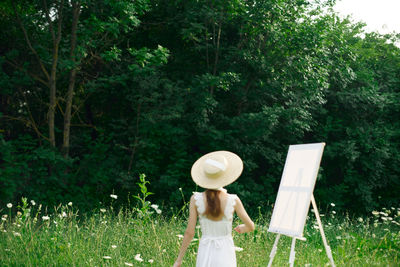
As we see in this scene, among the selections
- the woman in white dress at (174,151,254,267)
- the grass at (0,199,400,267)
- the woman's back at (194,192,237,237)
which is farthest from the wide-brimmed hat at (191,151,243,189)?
the grass at (0,199,400,267)

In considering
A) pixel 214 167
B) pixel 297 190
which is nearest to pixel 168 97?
pixel 297 190

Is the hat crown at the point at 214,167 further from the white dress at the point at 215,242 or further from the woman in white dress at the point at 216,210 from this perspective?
the white dress at the point at 215,242

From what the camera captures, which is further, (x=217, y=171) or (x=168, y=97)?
(x=168, y=97)

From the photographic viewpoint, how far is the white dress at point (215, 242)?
314 centimetres

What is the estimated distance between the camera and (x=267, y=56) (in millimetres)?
10297

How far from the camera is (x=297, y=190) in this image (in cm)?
418

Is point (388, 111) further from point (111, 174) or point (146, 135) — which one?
point (111, 174)

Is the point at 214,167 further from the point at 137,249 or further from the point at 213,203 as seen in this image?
the point at 137,249

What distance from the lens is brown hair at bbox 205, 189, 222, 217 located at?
10.1 feet

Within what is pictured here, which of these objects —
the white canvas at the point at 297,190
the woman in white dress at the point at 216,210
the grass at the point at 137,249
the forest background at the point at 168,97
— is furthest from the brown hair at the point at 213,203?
the forest background at the point at 168,97

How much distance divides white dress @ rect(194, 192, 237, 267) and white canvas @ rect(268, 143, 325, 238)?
1.03 metres

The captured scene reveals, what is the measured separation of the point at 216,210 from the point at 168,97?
6849mm

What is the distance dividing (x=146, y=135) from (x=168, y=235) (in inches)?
189

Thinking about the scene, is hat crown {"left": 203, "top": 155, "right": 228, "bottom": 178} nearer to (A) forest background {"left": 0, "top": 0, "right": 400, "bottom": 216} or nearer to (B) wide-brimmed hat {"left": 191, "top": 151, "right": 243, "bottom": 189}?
(B) wide-brimmed hat {"left": 191, "top": 151, "right": 243, "bottom": 189}
